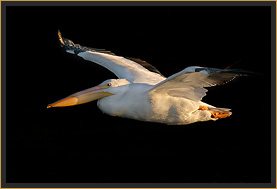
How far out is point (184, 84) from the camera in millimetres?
6094

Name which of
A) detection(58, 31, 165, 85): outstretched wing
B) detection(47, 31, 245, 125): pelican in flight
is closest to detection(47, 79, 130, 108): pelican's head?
detection(47, 31, 245, 125): pelican in flight

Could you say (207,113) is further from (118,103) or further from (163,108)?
(118,103)

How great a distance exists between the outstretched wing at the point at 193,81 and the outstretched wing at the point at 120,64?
625 millimetres

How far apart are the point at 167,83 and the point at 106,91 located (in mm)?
911

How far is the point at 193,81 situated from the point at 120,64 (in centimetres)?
181

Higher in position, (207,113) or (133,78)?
(133,78)

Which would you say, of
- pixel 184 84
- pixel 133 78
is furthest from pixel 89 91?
pixel 184 84

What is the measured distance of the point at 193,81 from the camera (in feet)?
19.8

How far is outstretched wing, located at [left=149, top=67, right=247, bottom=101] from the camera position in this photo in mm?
5506

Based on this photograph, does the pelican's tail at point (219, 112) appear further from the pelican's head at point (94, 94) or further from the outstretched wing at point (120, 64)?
the pelican's head at point (94, 94)

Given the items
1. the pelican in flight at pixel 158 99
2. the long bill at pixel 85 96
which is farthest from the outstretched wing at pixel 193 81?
the long bill at pixel 85 96

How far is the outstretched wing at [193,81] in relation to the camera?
551 cm

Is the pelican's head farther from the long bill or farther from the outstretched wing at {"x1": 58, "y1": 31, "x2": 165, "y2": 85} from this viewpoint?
the outstretched wing at {"x1": 58, "y1": 31, "x2": 165, "y2": 85}

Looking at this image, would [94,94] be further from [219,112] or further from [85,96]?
[219,112]
